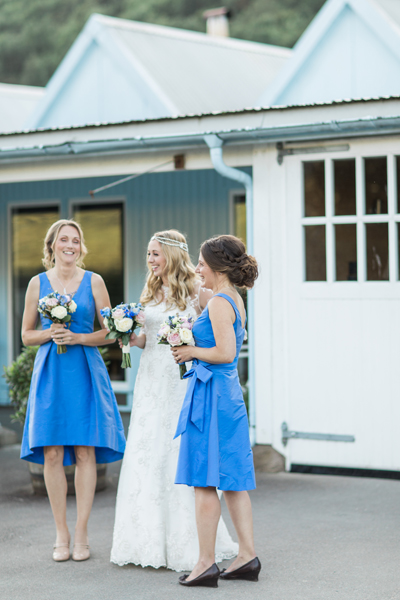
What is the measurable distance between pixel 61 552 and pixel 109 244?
5.80 metres

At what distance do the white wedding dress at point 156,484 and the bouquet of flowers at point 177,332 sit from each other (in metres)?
0.44

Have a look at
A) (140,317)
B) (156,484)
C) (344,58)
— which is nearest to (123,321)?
(140,317)

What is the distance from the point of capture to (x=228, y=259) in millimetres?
4109

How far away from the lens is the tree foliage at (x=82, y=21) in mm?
32562

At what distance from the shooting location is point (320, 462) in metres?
6.57

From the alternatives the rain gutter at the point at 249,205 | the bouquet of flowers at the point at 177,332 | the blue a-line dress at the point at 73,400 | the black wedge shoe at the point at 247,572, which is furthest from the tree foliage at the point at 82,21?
the black wedge shoe at the point at 247,572

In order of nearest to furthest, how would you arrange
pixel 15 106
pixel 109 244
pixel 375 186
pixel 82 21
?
pixel 375 186 < pixel 109 244 < pixel 15 106 < pixel 82 21

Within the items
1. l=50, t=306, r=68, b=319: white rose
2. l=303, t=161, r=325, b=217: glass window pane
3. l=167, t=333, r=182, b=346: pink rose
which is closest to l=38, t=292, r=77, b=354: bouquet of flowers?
l=50, t=306, r=68, b=319: white rose

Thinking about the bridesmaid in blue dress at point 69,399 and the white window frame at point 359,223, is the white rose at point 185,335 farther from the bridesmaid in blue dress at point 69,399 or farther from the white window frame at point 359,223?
the white window frame at point 359,223

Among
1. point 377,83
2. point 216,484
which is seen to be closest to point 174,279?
point 216,484

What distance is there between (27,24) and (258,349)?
35521mm

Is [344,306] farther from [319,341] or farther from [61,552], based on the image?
[61,552]

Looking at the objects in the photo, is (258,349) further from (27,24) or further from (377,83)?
(27,24)

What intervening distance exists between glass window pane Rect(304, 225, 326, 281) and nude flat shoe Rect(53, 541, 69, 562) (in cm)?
311
